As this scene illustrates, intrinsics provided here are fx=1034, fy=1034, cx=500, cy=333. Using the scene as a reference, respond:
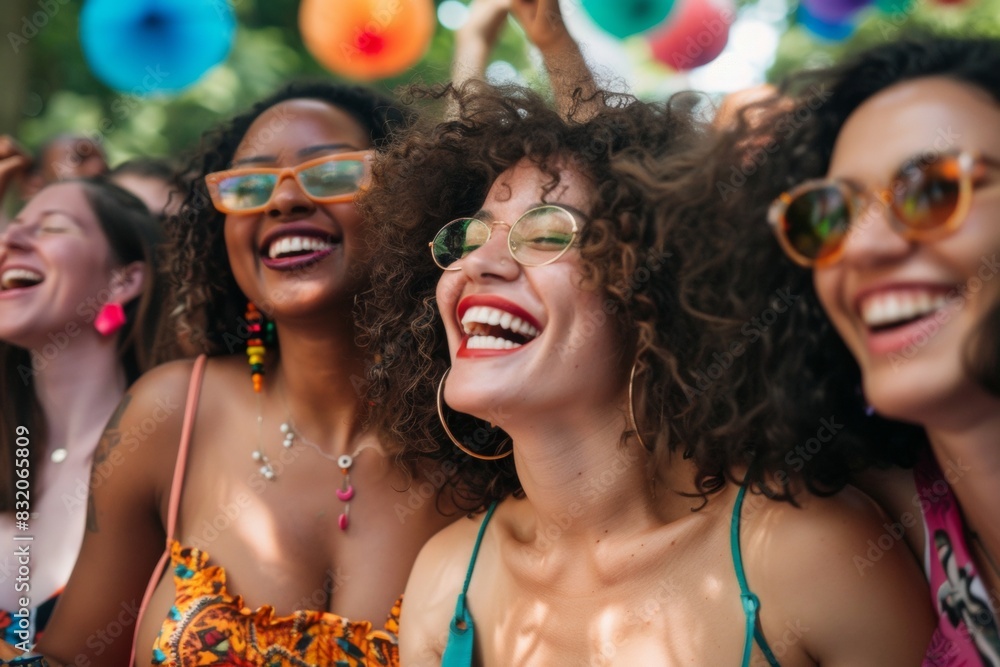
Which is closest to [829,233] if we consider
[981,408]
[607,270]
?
[981,408]

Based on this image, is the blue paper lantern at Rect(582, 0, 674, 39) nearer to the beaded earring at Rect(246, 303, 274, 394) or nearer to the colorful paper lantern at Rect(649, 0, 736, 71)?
the colorful paper lantern at Rect(649, 0, 736, 71)

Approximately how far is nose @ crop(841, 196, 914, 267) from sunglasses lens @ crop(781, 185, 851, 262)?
25mm

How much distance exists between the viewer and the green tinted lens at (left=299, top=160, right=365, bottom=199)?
3.20 m

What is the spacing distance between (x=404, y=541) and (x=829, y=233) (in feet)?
5.68

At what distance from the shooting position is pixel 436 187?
9.64ft

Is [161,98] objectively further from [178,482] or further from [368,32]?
[178,482]

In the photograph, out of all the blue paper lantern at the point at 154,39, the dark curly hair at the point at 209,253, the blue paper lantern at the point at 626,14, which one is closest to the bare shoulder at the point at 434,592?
the dark curly hair at the point at 209,253

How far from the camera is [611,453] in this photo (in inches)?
101

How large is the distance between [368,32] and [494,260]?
9.62ft

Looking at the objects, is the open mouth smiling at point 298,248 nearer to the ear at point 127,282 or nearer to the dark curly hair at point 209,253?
the dark curly hair at point 209,253

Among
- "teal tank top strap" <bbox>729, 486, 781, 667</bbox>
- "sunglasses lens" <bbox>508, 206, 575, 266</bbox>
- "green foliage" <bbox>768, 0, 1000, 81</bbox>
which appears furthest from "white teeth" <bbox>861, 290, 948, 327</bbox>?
"sunglasses lens" <bbox>508, 206, 575, 266</bbox>

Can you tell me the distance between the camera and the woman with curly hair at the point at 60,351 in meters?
3.69

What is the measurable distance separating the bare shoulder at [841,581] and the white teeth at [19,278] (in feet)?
9.20

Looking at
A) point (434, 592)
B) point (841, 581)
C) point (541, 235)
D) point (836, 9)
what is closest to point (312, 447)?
point (434, 592)
